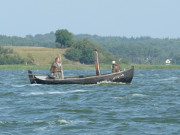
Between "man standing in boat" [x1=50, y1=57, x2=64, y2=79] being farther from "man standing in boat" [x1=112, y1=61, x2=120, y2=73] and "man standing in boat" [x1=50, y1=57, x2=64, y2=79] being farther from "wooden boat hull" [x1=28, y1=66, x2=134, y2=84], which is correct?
"man standing in boat" [x1=112, y1=61, x2=120, y2=73]

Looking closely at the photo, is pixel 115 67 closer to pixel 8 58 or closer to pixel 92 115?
pixel 92 115

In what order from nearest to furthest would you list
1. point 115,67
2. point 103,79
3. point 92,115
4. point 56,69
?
point 92,115, point 103,79, point 115,67, point 56,69

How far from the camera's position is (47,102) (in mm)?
32469

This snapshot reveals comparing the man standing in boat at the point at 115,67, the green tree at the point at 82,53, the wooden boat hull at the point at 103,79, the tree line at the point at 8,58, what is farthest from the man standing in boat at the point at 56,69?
the green tree at the point at 82,53

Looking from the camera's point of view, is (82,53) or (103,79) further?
(82,53)

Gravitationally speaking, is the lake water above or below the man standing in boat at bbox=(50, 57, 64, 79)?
below

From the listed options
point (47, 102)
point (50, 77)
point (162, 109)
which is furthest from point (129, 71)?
point (162, 109)

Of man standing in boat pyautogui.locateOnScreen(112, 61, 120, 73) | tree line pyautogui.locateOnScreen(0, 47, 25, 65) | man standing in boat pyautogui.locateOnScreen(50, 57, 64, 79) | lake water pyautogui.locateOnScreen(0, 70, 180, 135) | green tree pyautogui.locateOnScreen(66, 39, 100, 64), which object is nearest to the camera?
lake water pyautogui.locateOnScreen(0, 70, 180, 135)

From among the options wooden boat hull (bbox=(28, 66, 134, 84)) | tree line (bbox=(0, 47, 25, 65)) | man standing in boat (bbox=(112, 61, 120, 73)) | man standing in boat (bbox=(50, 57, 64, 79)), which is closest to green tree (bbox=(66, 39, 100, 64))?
tree line (bbox=(0, 47, 25, 65))

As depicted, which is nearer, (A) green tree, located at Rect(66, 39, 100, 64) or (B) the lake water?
(B) the lake water

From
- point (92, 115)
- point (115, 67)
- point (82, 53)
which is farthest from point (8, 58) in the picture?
point (92, 115)

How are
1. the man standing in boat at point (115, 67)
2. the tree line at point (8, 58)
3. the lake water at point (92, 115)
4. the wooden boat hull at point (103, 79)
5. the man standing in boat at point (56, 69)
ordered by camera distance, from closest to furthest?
the lake water at point (92, 115), the wooden boat hull at point (103, 79), the man standing in boat at point (115, 67), the man standing in boat at point (56, 69), the tree line at point (8, 58)

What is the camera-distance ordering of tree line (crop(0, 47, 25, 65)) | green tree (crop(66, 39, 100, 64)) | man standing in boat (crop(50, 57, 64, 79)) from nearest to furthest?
man standing in boat (crop(50, 57, 64, 79))
tree line (crop(0, 47, 25, 65))
green tree (crop(66, 39, 100, 64))

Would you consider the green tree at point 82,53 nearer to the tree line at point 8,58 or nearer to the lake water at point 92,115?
the tree line at point 8,58
